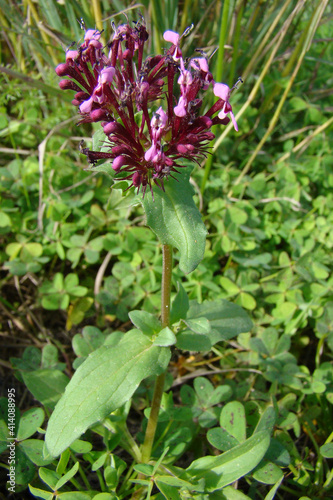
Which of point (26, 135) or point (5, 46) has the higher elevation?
point (5, 46)

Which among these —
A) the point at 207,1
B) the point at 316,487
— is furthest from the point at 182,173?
the point at 207,1

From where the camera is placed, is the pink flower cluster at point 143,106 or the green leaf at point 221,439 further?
the green leaf at point 221,439

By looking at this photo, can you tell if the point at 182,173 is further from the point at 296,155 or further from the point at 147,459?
the point at 296,155

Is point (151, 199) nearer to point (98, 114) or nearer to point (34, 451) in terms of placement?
point (98, 114)

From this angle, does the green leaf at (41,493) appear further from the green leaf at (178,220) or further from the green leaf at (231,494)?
the green leaf at (178,220)

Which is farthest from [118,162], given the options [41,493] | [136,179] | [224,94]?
[41,493]

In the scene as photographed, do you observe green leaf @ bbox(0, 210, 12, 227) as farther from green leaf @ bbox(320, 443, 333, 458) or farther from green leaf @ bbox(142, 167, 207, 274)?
green leaf @ bbox(320, 443, 333, 458)

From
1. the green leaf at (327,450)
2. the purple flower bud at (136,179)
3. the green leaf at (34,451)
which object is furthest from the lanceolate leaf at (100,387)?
the green leaf at (327,450)
